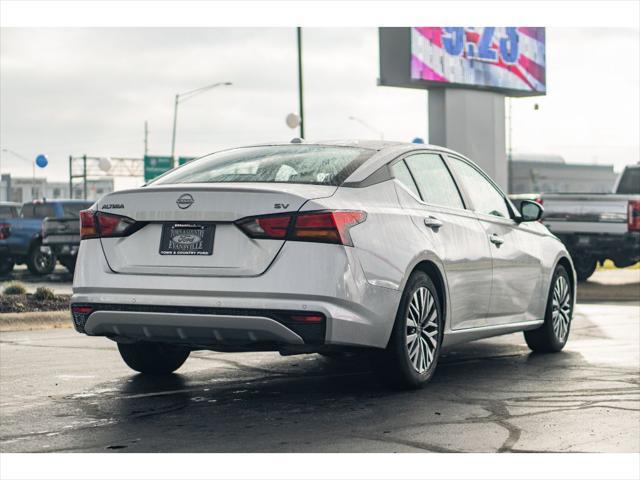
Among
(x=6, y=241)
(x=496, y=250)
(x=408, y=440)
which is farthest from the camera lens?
(x=6, y=241)

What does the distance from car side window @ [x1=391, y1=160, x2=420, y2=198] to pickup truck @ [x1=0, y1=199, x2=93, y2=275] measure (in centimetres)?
1968

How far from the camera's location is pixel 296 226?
670cm

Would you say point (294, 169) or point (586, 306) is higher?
point (294, 169)

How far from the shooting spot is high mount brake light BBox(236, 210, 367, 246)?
6.69m

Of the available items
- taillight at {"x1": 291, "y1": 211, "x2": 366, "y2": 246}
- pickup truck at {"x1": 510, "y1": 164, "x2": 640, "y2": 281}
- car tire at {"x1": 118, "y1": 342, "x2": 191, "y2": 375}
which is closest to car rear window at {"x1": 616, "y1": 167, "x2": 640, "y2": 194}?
pickup truck at {"x1": 510, "y1": 164, "x2": 640, "y2": 281}

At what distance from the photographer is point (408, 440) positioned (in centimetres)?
590

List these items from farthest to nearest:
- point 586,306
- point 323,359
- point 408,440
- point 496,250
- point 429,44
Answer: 1. point 429,44
2. point 586,306
3. point 323,359
4. point 496,250
5. point 408,440

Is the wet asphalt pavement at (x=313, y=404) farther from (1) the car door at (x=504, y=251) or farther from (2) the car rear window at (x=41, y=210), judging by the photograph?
(2) the car rear window at (x=41, y=210)

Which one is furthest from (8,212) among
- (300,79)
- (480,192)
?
(480,192)

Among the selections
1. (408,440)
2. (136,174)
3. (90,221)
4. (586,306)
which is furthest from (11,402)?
(136,174)

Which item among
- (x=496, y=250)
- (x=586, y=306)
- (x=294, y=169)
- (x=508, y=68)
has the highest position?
(x=508, y=68)

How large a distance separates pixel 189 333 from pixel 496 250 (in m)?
3.05

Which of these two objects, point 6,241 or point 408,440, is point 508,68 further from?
point 408,440

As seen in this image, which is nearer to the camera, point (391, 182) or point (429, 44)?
point (391, 182)
